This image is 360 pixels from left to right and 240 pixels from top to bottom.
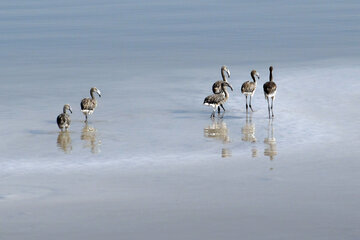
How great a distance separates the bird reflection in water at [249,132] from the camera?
16.9 meters

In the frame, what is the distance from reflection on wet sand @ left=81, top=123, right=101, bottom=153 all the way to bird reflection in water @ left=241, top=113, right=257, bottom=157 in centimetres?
285

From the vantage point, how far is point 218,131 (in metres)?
19.1

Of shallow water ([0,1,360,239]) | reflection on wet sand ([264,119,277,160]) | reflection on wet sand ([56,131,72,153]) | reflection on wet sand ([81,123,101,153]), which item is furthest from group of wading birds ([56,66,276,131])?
reflection on wet sand ([264,119,277,160])

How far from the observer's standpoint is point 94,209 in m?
12.5

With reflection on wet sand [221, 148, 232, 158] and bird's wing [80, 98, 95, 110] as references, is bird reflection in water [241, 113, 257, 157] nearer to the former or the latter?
reflection on wet sand [221, 148, 232, 158]

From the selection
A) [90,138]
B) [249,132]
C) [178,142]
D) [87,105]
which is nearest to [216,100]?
[249,132]

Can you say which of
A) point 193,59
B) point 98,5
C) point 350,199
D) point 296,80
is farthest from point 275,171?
point 98,5

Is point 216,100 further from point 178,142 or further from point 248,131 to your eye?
point 178,142

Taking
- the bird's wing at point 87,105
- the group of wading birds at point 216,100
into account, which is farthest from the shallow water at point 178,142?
the bird's wing at point 87,105

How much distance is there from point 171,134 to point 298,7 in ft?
137

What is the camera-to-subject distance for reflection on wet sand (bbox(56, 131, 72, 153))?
56.9 feet

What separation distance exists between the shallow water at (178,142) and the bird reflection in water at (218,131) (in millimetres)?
47

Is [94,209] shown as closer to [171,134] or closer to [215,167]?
[215,167]

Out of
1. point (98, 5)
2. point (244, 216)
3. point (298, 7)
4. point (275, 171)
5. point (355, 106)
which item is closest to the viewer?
point (244, 216)
